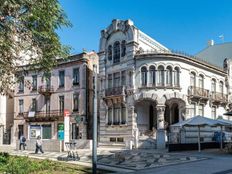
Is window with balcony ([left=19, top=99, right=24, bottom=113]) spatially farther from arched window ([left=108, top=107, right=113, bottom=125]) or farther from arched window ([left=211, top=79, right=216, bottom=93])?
arched window ([left=211, top=79, right=216, bottom=93])

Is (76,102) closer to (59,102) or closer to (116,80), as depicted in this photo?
(59,102)

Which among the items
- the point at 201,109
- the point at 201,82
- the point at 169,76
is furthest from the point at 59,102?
the point at 201,82

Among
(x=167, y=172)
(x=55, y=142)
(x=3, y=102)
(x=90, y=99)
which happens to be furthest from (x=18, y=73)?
(x=3, y=102)

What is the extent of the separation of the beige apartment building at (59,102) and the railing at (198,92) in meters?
11.0

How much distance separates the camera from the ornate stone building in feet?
123

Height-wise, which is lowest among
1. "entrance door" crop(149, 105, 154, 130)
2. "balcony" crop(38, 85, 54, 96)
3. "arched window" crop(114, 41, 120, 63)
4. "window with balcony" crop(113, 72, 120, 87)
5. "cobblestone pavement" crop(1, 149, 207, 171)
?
"cobblestone pavement" crop(1, 149, 207, 171)

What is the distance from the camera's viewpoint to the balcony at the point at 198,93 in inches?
1548

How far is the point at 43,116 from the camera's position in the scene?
46188mm

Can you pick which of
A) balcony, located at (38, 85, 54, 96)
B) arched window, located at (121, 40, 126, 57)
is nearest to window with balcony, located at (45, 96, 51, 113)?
balcony, located at (38, 85, 54, 96)

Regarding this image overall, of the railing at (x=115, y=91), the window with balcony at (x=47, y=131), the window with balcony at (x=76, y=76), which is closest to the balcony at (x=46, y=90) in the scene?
the window with balcony at (x=76, y=76)

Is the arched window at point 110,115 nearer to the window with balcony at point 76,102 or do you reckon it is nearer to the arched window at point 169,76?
the window with balcony at point 76,102

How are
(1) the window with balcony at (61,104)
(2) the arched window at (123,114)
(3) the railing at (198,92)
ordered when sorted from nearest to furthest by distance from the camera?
1. (2) the arched window at (123,114)
2. (3) the railing at (198,92)
3. (1) the window with balcony at (61,104)

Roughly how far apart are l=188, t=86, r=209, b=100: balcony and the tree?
86.1 feet

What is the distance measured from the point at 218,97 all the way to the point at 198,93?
5444mm
